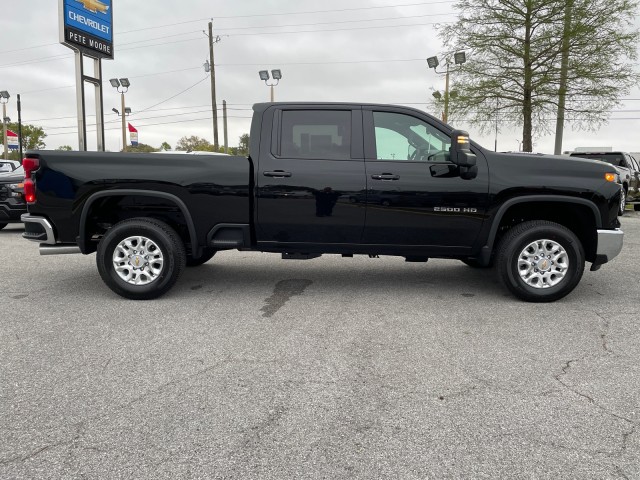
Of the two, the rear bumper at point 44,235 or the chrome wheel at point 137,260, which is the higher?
the rear bumper at point 44,235

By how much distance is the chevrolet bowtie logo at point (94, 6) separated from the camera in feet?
60.0

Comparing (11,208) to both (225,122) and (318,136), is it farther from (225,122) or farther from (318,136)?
(225,122)

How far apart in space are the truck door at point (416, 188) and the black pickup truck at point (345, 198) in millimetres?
10

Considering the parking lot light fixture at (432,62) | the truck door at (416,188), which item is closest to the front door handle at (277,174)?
the truck door at (416,188)

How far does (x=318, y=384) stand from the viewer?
3.23m

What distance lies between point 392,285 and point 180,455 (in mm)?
3912

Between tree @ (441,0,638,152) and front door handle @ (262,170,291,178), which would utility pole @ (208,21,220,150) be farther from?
front door handle @ (262,170,291,178)

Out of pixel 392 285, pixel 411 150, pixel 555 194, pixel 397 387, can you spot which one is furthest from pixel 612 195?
pixel 397 387

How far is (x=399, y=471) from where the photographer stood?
230cm

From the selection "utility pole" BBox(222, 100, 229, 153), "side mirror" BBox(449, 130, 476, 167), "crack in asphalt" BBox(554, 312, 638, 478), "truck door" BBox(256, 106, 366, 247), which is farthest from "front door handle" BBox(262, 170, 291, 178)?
"utility pole" BBox(222, 100, 229, 153)

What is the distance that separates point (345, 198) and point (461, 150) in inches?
47.6

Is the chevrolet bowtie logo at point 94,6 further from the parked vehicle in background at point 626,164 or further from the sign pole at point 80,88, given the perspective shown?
the parked vehicle in background at point 626,164

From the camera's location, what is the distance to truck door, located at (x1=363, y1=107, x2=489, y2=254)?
5160mm

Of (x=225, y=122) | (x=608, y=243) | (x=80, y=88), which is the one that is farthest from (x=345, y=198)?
(x=225, y=122)
